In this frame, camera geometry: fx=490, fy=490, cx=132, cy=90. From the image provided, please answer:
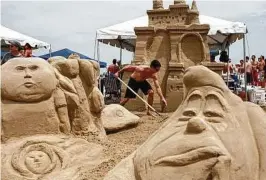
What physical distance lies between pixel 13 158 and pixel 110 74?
10186 mm

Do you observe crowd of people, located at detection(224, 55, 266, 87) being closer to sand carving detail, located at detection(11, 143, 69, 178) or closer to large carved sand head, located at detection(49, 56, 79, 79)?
large carved sand head, located at detection(49, 56, 79, 79)

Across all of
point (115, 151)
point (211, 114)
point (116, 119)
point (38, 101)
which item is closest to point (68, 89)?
point (38, 101)


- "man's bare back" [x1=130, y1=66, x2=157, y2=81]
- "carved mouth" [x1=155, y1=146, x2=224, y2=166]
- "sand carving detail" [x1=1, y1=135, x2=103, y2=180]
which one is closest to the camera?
"carved mouth" [x1=155, y1=146, x2=224, y2=166]

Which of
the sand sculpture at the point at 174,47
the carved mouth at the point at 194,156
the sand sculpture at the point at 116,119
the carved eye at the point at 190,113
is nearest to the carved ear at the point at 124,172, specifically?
the carved mouth at the point at 194,156

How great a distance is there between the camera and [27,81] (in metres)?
4.01

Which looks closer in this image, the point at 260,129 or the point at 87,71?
the point at 260,129

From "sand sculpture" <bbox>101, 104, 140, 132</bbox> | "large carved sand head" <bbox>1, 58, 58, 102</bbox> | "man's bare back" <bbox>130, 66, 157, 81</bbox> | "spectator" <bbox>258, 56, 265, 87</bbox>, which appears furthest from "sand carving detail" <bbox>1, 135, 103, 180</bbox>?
"spectator" <bbox>258, 56, 265, 87</bbox>

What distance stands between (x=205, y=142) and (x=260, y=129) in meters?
0.39

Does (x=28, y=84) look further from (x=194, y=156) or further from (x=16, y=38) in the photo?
(x=16, y=38)

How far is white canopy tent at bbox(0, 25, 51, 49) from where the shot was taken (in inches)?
435

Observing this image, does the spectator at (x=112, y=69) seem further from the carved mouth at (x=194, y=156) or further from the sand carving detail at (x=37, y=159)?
the carved mouth at (x=194, y=156)

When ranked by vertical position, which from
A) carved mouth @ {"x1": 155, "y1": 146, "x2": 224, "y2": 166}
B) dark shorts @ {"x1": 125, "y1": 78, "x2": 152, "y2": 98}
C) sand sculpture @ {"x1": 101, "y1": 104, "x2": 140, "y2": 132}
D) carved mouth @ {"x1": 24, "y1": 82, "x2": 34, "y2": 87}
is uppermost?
carved mouth @ {"x1": 24, "y1": 82, "x2": 34, "y2": 87}

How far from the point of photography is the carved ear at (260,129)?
2643 mm

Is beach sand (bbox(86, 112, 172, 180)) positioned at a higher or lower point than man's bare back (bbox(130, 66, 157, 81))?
lower
